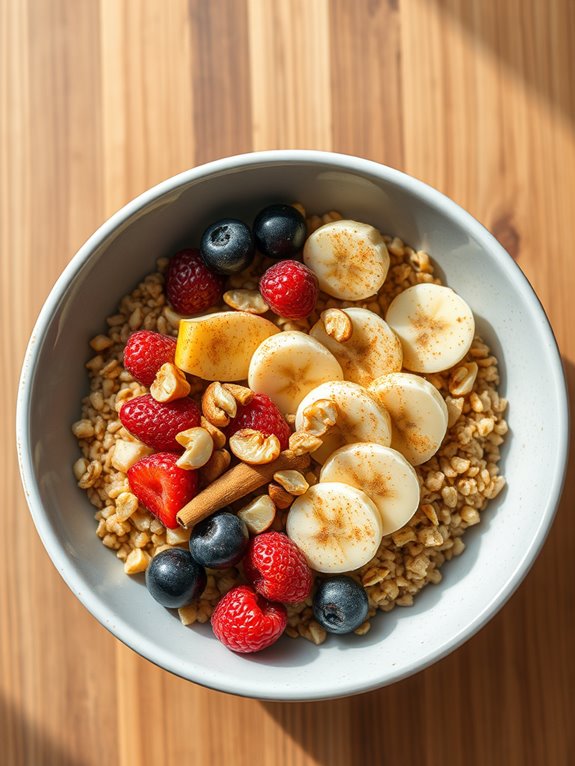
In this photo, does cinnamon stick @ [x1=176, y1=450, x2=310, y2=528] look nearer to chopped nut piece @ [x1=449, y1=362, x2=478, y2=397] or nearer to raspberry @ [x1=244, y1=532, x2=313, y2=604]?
raspberry @ [x1=244, y1=532, x2=313, y2=604]

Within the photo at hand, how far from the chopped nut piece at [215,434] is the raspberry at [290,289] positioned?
5.7 inches

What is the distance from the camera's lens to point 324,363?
34.5 inches

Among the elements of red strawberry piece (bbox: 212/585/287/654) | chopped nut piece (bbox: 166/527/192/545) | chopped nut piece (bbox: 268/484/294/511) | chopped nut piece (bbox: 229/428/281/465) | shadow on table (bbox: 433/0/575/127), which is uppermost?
shadow on table (bbox: 433/0/575/127)

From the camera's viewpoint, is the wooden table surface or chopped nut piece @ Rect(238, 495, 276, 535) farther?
the wooden table surface

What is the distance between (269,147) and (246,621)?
578mm

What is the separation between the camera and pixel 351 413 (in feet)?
2.80

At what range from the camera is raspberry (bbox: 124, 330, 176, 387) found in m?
0.87

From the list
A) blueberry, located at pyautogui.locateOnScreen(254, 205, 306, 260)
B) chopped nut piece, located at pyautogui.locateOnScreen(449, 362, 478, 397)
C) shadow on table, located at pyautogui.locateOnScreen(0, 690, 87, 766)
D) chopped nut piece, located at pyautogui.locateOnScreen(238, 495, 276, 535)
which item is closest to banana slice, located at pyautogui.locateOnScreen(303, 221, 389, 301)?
blueberry, located at pyautogui.locateOnScreen(254, 205, 306, 260)

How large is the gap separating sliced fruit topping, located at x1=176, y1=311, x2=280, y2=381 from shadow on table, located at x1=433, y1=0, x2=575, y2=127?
→ 0.49m

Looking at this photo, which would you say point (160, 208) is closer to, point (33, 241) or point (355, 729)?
point (33, 241)

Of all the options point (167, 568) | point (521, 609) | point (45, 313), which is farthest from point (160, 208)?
point (521, 609)

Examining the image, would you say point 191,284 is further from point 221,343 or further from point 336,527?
point 336,527

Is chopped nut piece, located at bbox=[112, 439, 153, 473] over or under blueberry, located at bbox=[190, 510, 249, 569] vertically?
over

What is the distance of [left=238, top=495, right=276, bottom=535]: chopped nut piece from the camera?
2.80ft
